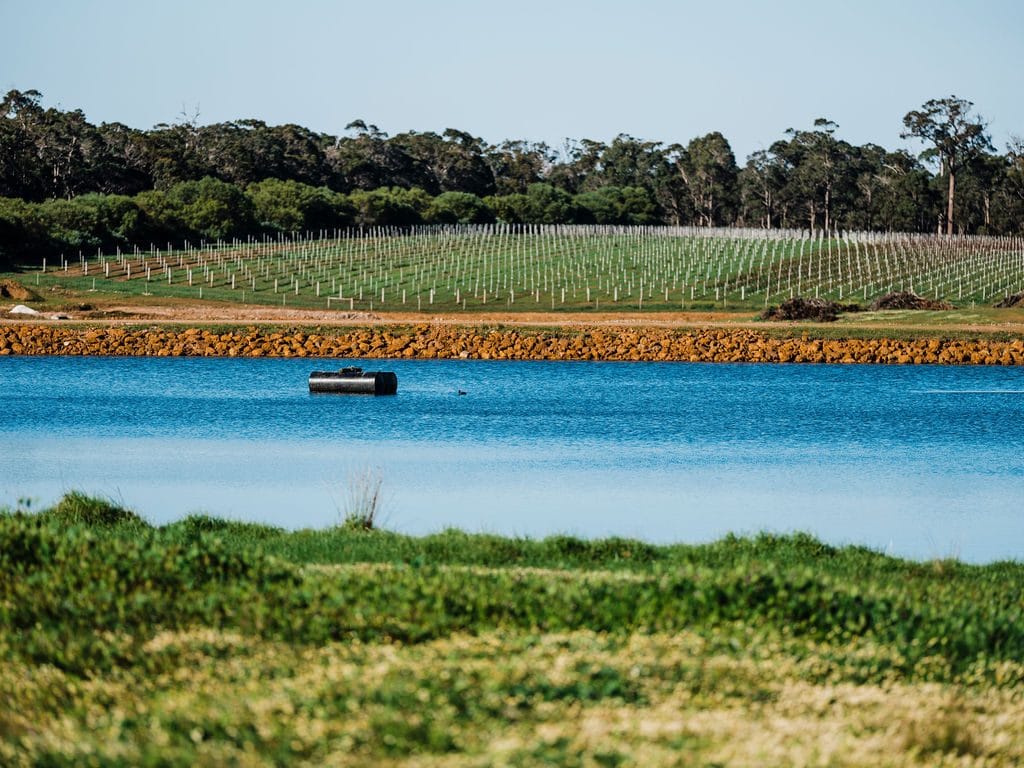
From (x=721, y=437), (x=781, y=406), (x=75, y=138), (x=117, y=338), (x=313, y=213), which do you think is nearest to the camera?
(x=721, y=437)

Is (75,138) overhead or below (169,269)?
overhead

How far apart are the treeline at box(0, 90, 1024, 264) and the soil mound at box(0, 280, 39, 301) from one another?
18104 mm

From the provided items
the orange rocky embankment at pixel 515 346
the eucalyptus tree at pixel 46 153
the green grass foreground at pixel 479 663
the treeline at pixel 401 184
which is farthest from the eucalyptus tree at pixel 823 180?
the green grass foreground at pixel 479 663

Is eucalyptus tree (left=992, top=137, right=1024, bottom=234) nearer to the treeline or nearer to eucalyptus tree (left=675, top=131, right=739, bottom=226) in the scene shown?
the treeline

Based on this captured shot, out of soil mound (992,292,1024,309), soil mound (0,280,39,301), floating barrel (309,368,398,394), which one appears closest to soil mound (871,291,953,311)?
soil mound (992,292,1024,309)

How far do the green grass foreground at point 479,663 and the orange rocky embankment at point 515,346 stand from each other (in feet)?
153

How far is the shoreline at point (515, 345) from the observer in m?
58.4

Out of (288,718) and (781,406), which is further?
(781,406)

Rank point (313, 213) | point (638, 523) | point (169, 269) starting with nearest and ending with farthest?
point (638, 523)
point (169, 269)
point (313, 213)

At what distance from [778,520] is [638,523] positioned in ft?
6.34

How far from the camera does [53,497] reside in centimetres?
2056

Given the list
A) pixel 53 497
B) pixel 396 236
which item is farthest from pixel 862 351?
pixel 396 236

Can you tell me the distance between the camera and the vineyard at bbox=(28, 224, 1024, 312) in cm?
8831

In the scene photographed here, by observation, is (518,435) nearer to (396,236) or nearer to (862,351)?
(862,351)
